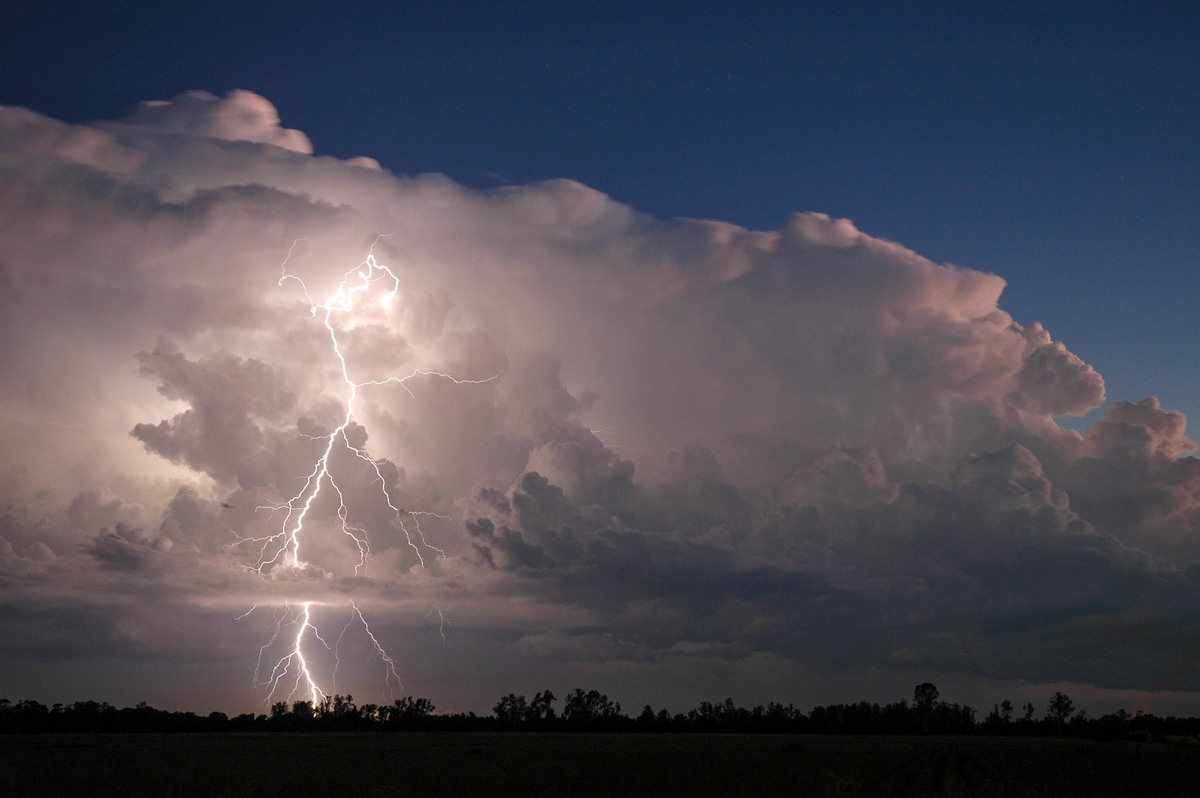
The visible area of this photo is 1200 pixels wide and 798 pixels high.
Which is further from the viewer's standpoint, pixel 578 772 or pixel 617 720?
pixel 617 720

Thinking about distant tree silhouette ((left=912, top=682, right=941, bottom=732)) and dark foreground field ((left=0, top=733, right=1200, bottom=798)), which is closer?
dark foreground field ((left=0, top=733, right=1200, bottom=798))

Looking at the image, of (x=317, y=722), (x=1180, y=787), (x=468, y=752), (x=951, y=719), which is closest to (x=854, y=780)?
(x=1180, y=787)

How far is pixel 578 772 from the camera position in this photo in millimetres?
49906

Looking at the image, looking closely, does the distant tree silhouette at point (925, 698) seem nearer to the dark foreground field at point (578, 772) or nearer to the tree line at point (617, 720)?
the tree line at point (617, 720)

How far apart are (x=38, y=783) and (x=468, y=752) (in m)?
30.8

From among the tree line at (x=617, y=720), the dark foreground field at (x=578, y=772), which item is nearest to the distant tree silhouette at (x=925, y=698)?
the tree line at (x=617, y=720)

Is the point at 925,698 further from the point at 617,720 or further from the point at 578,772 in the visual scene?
the point at 578,772

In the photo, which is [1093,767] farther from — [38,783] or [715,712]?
[715,712]

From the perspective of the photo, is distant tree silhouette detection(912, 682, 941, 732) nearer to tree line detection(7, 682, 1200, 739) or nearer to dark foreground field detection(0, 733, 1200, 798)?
tree line detection(7, 682, 1200, 739)

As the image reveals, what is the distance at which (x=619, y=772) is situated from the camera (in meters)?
49.9

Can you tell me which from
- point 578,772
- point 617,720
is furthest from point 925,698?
point 578,772

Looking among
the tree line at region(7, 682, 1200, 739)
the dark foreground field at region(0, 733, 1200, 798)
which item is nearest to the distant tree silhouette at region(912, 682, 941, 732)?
the tree line at region(7, 682, 1200, 739)

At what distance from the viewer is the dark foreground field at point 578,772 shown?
132 feet

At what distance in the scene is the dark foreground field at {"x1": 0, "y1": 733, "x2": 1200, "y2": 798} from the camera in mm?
40188
